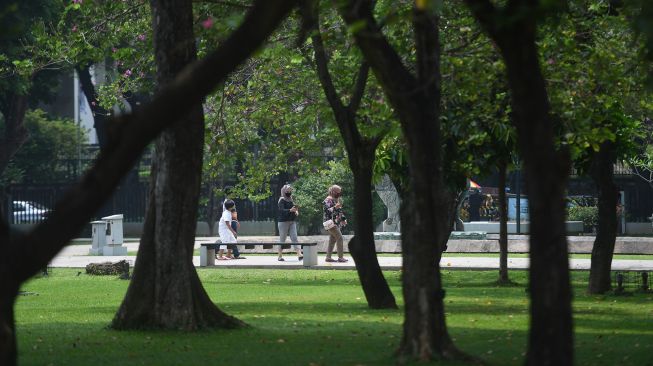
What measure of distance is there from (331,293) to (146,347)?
8134 mm

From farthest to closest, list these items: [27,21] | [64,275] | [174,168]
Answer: [27,21]
[64,275]
[174,168]

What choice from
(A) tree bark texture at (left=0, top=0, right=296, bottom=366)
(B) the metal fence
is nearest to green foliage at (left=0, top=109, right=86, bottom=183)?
(B) the metal fence

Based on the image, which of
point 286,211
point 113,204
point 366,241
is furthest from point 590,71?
→ point 113,204

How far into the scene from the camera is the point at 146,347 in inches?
484

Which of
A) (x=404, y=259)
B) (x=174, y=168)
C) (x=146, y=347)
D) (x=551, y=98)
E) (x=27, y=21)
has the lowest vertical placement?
(x=146, y=347)

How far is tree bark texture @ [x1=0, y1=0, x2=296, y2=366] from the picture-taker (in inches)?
271

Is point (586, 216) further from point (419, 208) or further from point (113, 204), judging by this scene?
point (419, 208)

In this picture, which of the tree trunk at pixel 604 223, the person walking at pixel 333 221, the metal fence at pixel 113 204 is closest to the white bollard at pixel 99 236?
the person walking at pixel 333 221


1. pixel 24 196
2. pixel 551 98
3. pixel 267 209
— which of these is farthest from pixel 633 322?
pixel 24 196

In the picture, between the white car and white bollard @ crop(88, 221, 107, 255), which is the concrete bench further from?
the white car

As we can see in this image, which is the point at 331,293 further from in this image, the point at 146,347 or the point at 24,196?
the point at 24,196

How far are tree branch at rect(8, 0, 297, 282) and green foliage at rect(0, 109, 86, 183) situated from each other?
37910 mm

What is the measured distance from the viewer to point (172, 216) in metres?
13.8

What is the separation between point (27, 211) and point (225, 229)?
16429 mm
